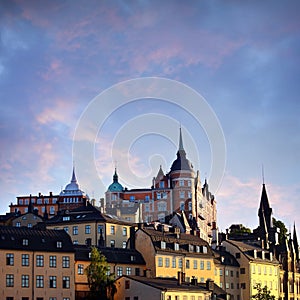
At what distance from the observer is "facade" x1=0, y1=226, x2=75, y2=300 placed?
96562 millimetres

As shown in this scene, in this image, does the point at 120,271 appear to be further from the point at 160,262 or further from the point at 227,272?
the point at 227,272

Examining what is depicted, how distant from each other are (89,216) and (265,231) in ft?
173

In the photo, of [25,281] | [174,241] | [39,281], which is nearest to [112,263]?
[174,241]

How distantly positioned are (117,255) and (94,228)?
54.0 feet

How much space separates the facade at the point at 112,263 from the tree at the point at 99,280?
368 centimetres

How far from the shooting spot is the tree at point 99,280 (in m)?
100

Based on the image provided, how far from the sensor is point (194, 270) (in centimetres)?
12250

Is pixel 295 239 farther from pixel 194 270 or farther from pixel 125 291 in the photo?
pixel 125 291

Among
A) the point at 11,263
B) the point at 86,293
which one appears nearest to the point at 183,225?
the point at 86,293

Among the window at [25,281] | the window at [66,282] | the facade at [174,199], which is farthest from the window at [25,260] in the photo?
the facade at [174,199]

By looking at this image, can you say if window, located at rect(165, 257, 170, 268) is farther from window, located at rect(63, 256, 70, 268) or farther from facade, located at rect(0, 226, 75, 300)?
window, located at rect(63, 256, 70, 268)

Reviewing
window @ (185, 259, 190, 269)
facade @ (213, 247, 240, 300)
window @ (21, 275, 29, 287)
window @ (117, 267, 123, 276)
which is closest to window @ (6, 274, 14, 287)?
window @ (21, 275, 29, 287)

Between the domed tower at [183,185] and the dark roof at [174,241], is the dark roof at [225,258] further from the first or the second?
the domed tower at [183,185]

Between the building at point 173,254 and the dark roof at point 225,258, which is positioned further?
the dark roof at point 225,258
